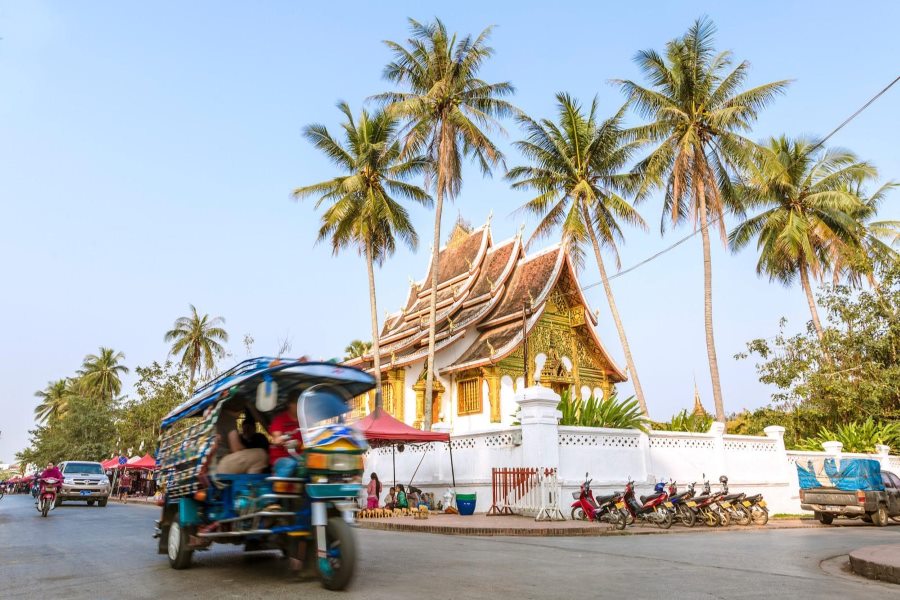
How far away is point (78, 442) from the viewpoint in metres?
54.7

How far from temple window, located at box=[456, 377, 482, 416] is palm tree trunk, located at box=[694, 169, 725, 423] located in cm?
983

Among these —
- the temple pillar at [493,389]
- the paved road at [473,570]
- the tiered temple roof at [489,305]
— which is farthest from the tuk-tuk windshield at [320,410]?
the temple pillar at [493,389]

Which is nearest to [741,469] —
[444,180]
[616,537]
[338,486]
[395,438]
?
[616,537]

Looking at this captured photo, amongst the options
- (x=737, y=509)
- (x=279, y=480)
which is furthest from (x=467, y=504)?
(x=279, y=480)

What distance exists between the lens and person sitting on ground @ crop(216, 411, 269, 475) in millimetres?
6484

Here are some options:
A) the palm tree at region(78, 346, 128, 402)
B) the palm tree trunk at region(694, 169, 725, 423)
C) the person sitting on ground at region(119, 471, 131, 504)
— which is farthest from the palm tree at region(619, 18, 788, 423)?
the palm tree at region(78, 346, 128, 402)

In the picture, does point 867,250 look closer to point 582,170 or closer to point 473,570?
point 582,170

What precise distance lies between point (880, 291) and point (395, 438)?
20236mm

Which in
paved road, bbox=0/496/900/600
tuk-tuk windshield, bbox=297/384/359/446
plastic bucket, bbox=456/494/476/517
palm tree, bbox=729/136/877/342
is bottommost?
paved road, bbox=0/496/900/600

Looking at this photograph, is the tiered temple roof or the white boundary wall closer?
the white boundary wall

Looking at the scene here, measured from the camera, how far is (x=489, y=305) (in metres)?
30.1

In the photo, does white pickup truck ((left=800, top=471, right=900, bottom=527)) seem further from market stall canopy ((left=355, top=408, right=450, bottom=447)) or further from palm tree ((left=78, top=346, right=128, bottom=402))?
palm tree ((left=78, top=346, right=128, bottom=402))

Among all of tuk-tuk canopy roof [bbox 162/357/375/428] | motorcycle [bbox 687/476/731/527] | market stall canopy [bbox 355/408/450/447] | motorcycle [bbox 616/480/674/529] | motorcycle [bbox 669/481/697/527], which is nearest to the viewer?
tuk-tuk canopy roof [bbox 162/357/375/428]

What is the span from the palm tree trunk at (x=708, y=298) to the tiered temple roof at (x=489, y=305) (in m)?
6.82
